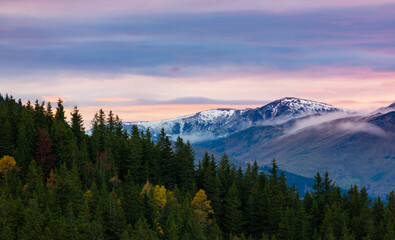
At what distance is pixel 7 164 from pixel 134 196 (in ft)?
112

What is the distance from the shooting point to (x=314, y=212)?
12925 centimetres

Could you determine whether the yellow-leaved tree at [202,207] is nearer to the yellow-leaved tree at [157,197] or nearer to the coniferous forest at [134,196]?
the coniferous forest at [134,196]

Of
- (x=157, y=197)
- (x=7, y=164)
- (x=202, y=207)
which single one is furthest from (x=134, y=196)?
(x=7, y=164)

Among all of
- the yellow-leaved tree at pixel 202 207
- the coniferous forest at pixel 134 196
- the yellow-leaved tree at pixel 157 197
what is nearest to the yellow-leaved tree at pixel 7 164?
the coniferous forest at pixel 134 196

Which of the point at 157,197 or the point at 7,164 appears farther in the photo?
the point at 7,164

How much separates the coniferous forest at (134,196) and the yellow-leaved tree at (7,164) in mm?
228

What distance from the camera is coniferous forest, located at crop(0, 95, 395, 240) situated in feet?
308

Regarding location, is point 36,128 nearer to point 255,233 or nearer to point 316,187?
point 255,233

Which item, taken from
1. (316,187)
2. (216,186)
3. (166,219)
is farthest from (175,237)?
(316,187)

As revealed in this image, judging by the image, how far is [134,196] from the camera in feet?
340

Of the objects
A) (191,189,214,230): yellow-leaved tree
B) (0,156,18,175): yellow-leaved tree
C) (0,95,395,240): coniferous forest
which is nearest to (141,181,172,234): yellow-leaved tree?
(0,95,395,240): coniferous forest

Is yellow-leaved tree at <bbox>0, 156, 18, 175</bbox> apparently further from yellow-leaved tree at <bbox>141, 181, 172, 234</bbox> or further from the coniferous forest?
yellow-leaved tree at <bbox>141, 181, 172, 234</bbox>

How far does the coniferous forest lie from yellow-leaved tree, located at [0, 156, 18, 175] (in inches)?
9.0

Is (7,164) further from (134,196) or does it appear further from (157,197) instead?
(157,197)
